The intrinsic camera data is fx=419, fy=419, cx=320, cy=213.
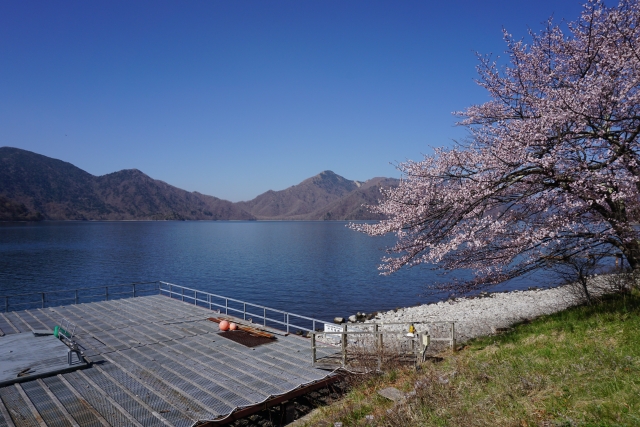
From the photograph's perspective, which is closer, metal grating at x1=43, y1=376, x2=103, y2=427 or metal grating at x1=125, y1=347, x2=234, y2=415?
metal grating at x1=43, y1=376, x2=103, y2=427

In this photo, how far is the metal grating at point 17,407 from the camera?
31.3ft

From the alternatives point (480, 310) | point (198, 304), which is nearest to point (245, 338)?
point (198, 304)

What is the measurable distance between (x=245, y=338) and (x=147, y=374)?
4.47 m

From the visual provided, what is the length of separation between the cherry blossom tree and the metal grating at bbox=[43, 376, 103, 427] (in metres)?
8.35

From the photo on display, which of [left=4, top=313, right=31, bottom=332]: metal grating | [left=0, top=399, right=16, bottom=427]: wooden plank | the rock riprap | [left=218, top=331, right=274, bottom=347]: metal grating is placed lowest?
the rock riprap

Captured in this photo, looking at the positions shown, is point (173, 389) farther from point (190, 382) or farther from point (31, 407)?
point (31, 407)

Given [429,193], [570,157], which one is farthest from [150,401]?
[570,157]

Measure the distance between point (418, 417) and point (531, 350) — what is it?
4668 mm

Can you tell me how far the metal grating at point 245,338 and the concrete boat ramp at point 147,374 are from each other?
0.04m

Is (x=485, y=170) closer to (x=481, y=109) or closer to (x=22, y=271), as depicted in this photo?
(x=481, y=109)

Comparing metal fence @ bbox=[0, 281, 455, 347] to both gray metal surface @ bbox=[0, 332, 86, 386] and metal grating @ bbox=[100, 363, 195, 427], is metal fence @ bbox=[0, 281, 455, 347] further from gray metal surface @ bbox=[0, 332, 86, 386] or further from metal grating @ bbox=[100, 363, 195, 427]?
metal grating @ bbox=[100, 363, 195, 427]

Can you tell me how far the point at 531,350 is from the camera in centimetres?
998

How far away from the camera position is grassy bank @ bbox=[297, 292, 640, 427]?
241 inches

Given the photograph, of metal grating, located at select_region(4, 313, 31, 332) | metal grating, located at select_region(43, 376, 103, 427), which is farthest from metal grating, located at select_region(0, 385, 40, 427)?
metal grating, located at select_region(4, 313, 31, 332)
